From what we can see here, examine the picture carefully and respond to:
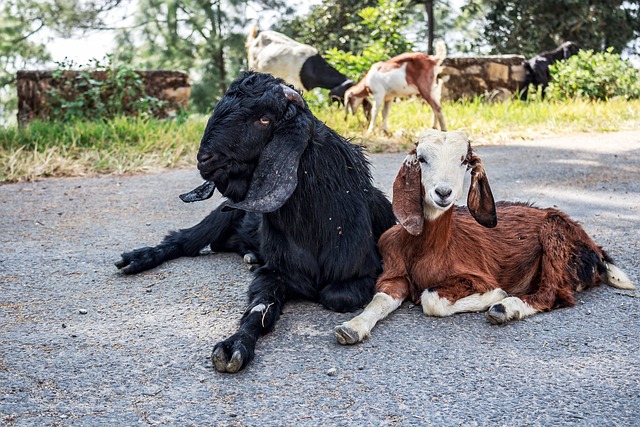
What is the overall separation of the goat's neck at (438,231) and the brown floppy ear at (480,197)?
0.38ft

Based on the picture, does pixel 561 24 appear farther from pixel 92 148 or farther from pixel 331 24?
pixel 92 148

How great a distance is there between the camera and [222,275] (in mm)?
4160

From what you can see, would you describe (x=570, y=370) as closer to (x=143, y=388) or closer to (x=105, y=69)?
(x=143, y=388)

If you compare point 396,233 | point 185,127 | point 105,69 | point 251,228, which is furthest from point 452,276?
point 105,69

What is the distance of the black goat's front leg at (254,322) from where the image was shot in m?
2.79

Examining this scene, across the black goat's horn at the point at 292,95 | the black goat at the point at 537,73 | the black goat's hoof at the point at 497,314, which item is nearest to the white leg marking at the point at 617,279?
the black goat's hoof at the point at 497,314

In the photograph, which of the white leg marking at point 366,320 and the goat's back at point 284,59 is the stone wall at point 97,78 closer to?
the goat's back at point 284,59

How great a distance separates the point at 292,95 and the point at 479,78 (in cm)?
994

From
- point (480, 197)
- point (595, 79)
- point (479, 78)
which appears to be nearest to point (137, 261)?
point (480, 197)

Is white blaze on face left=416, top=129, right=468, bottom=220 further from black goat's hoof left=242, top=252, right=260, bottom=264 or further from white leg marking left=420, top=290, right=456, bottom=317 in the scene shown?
black goat's hoof left=242, top=252, right=260, bottom=264

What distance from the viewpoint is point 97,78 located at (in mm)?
9773

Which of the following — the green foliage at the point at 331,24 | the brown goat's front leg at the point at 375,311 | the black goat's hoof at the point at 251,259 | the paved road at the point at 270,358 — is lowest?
the paved road at the point at 270,358

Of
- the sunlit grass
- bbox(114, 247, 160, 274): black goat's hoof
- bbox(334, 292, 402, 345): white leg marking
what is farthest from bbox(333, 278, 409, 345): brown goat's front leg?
the sunlit grass

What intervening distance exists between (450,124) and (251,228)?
19.2 ft
